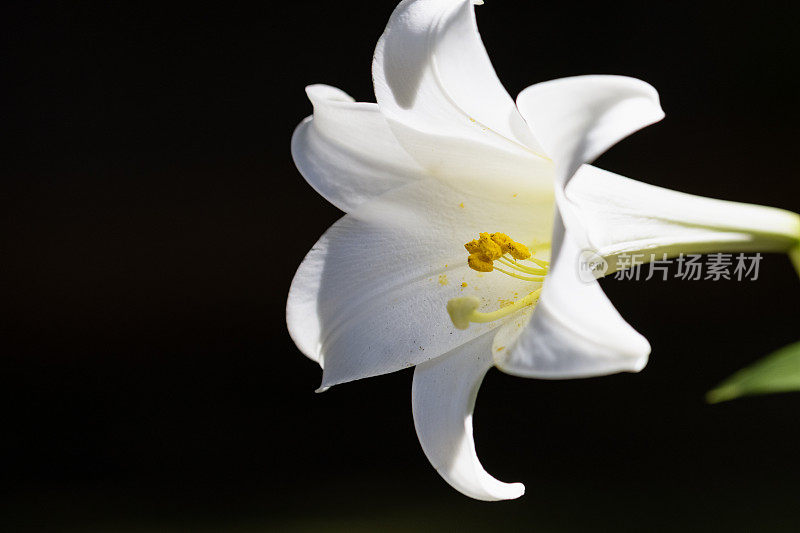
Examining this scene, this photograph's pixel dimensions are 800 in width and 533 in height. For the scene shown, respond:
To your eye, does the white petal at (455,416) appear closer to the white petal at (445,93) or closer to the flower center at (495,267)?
the flower center at (495,267)

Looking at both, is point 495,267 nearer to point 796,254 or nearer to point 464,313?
point 464,313

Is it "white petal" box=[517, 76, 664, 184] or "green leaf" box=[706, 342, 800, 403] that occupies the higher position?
"white petal" box=[517, 76, 664, 184]

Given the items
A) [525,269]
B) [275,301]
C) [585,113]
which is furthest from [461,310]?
[275,301]

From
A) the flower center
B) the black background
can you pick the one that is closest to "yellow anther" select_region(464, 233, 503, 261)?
the flower center

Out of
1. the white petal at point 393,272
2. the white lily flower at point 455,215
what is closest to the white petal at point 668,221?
the white lily flower at point 455,215

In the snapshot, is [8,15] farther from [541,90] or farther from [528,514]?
[541,90]

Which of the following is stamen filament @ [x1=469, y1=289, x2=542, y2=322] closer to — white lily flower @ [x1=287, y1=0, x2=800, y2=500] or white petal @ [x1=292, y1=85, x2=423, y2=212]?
white lily flower @ [x1=287, y1=0, x2=800, y2=500]

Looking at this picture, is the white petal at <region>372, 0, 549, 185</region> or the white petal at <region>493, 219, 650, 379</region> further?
the white petal at <region>372, 0, 549, 185</region>
